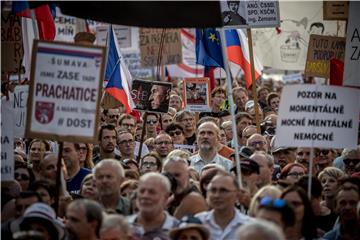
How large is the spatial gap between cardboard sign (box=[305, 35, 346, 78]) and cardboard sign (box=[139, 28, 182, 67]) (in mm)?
5115

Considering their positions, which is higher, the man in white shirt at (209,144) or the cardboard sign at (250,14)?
the cardboard sign at (250,14)

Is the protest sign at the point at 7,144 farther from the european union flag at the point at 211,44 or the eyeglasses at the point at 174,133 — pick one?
the european union flag at the point at 211,44

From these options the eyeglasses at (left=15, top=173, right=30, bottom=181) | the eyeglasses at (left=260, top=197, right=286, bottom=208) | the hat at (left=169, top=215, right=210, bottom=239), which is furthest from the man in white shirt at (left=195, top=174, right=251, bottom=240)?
the eyeglasses at (left=15, top=173, right=30, bottom=181)

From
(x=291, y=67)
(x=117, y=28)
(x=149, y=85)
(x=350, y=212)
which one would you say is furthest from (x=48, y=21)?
(x=117, y=28)

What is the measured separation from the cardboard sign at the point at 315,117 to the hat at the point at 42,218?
2.51m

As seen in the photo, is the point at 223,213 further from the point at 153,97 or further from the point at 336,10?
the point at 336,10

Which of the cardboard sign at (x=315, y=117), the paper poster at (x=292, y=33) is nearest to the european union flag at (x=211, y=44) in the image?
the cardboard sign at (x=315, y=117)

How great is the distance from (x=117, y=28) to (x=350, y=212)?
17.0 m

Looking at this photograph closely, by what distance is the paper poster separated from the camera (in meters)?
24.5

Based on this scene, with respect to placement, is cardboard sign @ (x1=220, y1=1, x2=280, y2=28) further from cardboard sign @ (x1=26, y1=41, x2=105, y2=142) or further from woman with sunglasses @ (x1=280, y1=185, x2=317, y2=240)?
woman with sunglasses @ (x1=280, y1=185, x2=317, y2=240)

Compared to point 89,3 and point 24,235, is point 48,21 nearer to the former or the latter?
point 89,3

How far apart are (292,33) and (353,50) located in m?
9.48

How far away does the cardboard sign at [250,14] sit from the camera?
16.5 metres

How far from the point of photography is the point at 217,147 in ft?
48.0
